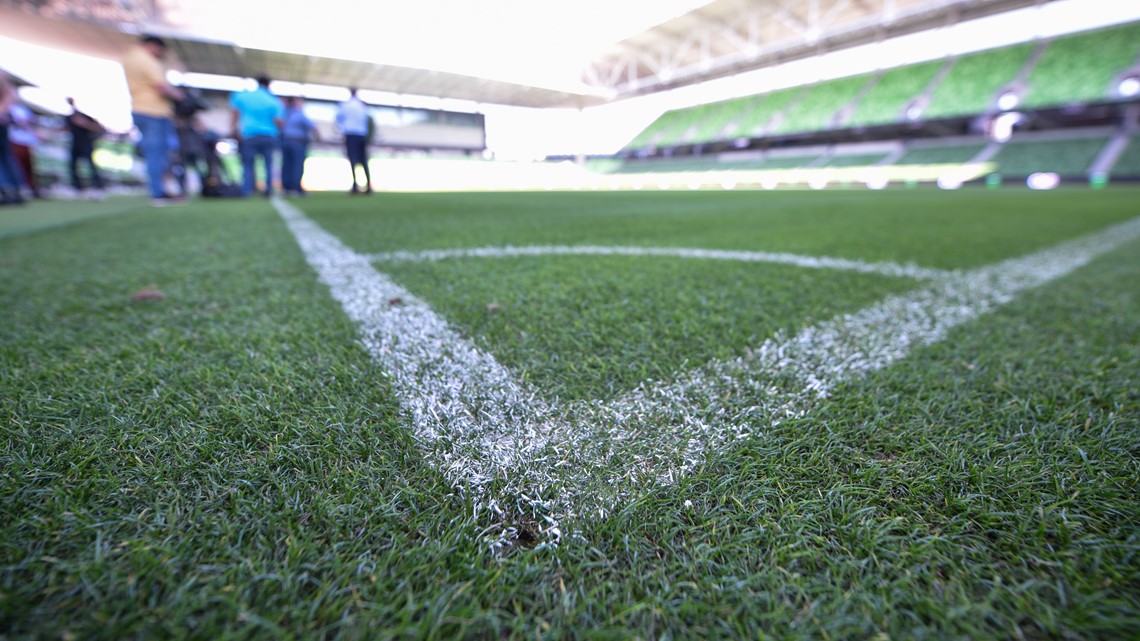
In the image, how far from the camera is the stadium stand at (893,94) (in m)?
22.7

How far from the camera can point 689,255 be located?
2.34 m

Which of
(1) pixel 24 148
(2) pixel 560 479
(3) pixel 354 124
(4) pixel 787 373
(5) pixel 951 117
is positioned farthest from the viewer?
(5) pixel 951 117

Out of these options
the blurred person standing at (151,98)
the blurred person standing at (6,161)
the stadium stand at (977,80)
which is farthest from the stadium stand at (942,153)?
the blurred person standing at (6,161)

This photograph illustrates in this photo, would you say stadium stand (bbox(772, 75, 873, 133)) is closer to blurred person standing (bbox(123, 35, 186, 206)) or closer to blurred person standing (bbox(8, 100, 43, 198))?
blurred person standing (bbox(123, 35, 186, 206))

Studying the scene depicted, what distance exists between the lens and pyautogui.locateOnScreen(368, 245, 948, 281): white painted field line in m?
2.16

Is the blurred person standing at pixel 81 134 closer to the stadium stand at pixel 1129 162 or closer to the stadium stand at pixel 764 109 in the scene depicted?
the stadium stand at pixel 1129 162

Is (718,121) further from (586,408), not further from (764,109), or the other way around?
(586,408)

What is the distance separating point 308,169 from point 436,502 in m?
21.4

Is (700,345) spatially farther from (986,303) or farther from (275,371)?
(986,303)

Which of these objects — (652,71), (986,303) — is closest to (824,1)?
(652,71)

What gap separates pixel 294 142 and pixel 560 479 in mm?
7957

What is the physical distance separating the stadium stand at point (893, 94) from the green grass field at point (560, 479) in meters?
27.0

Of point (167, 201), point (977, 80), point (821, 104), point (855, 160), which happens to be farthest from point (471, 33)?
point (977, 80)

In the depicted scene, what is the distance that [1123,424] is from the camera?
2.68 ft
